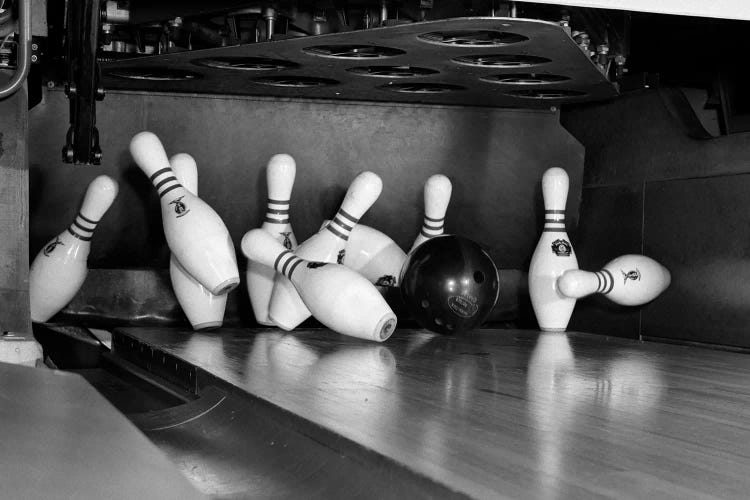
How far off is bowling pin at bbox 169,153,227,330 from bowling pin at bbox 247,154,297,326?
116 mm

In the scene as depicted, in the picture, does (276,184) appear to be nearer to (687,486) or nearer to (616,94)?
(616,94)

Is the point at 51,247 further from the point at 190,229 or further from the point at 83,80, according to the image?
the point at 83,80

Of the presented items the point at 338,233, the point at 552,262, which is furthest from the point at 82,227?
the point at 552,262

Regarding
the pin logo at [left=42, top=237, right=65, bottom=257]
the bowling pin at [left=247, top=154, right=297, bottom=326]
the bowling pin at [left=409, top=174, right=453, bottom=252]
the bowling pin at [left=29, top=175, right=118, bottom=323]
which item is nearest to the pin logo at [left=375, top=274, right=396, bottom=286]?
the bowling pin at [left=409, top=174, right=453, bottom=252]

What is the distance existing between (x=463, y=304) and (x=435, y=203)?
0.60 metres

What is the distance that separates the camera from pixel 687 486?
37.2 inches

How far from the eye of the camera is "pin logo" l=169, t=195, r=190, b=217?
2.53 meters

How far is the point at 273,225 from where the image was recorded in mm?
2773

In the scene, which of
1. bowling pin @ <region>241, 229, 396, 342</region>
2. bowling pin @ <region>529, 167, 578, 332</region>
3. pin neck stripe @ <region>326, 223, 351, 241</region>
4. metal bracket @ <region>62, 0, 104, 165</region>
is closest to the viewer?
metal bracket @ <region>62, 0, 104, 165</region>

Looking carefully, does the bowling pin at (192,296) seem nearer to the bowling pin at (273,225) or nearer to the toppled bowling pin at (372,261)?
the bowling pin at (273,225)

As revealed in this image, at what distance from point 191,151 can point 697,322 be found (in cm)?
155

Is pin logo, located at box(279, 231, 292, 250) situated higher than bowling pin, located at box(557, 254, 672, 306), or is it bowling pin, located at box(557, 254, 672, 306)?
pin logo, located at box(279, 231, 292, 250)

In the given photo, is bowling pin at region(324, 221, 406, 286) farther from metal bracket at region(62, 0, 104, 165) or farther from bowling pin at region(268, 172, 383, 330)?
metal bracket at region(62, 0, 104, 165)

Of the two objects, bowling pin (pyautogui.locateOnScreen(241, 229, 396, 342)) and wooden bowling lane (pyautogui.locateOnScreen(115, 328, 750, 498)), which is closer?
wooden bowling lane (pyautogui.locateOnScreen(115, 328, 750, 498))
